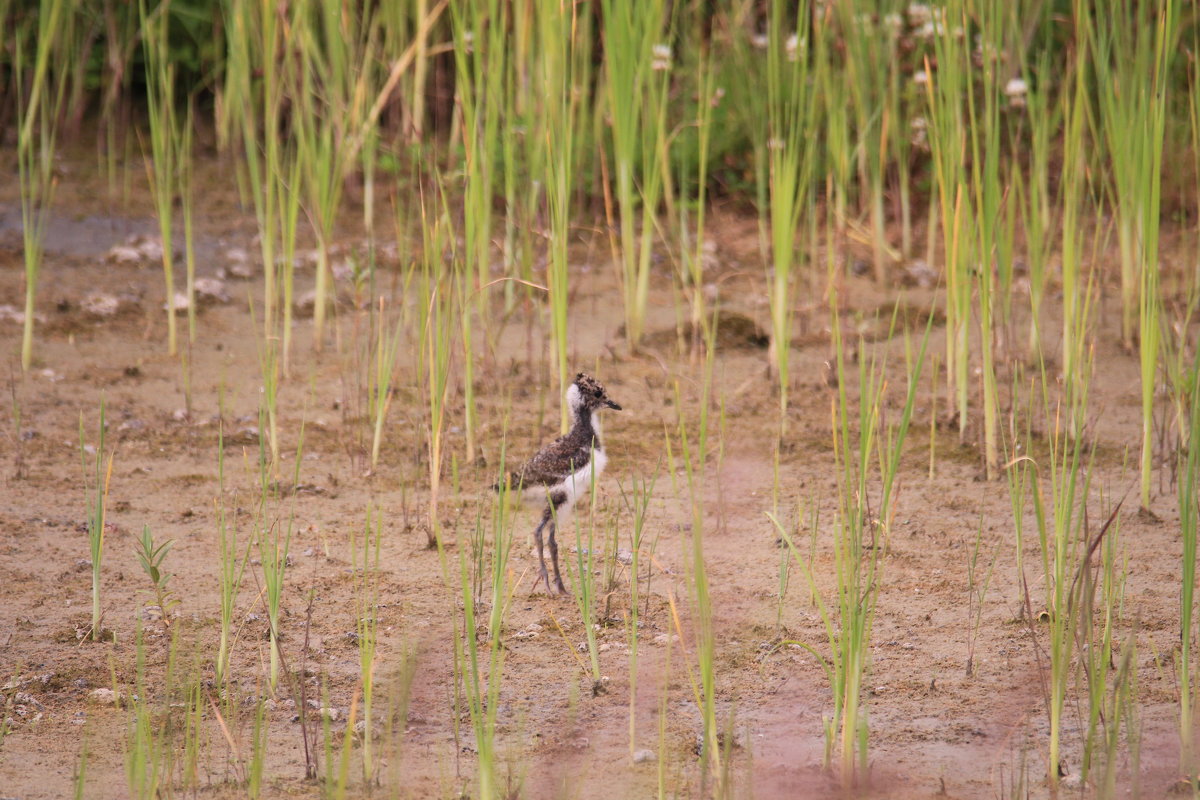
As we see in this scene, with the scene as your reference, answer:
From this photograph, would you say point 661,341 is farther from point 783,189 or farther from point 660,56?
point 783,189

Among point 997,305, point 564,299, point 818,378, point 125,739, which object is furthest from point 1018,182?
point 125,739

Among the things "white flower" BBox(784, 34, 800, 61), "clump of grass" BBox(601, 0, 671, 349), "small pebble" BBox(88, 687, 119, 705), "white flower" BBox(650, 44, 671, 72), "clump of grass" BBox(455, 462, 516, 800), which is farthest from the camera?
"white flower" BBox(784, 34, 800, 61)

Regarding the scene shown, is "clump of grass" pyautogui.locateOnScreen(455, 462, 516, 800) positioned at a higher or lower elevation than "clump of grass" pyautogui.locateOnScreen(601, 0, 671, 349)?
lower

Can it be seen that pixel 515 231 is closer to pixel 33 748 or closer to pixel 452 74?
pixel 452 74

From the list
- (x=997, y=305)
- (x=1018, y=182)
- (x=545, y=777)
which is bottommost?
(x=545, y=777)

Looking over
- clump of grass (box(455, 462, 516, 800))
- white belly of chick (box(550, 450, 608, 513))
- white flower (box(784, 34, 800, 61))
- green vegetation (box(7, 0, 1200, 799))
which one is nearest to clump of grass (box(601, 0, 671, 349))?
green vegetation (box(7, 0, 1200, 799))

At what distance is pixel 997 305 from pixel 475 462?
207 centimetres

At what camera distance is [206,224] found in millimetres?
8328

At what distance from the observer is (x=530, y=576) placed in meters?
4.62

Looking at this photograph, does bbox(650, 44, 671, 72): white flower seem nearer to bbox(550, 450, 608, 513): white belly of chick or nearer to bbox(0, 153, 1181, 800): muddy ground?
bbox(0, 153, 1181, 800): muddy ground

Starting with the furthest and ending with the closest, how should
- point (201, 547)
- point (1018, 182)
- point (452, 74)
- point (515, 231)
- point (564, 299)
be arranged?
point (452, 74) → point (515, 231) → point (1018, 182) → point (564, 299) → point (201, 547)

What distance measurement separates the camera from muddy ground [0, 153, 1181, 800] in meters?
3.34

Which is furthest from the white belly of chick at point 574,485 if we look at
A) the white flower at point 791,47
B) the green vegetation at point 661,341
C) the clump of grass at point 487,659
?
the white flower at point 791,47

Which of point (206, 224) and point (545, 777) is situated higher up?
point (206, 224)
